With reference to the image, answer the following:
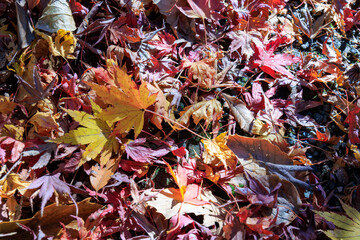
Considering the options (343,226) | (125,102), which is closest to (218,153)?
(125,102)

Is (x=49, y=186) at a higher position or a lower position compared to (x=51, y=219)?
higher

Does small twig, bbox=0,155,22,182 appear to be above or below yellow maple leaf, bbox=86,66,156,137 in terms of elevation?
below

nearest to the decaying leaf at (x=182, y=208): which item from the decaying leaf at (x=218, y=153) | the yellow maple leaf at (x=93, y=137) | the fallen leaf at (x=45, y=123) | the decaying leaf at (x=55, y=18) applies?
the decaying leaf at (x=218, y=153)

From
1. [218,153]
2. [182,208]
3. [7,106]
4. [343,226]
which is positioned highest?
[7,106]

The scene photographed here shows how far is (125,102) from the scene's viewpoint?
1.06m

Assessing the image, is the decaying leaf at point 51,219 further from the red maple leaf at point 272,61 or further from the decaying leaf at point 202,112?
the red maple leaf at point 272,61

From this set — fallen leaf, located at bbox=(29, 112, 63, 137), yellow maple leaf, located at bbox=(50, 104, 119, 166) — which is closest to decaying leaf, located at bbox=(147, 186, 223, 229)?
yellow maple leaf, located at bbox=(50, 104, 119, 166)

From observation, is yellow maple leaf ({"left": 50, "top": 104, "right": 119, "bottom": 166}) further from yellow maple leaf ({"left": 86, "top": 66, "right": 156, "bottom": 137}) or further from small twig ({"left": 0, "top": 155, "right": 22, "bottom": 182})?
small twig ({"left": 0, "top": 155, "right": 22, "bottom": 182})

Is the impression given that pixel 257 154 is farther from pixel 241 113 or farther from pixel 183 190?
pixel 183 190

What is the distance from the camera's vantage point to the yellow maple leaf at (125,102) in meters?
1.03

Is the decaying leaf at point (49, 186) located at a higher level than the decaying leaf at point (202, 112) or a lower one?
lower

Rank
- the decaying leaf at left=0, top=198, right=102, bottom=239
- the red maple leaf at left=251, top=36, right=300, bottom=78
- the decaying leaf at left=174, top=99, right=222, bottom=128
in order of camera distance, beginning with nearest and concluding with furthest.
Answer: the decaying leaf at left=0, top=198, right=102, bottom=239 → the decaying leaf at left=174, top=99, right=222, bottom=128 → the red maple leaf at left=251, top=36, right=300, bottom=78

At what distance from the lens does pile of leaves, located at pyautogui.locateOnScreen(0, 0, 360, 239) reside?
105 centimetres

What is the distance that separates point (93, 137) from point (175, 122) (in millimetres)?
331
